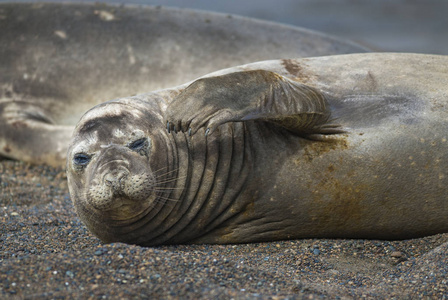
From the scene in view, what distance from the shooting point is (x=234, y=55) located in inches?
278

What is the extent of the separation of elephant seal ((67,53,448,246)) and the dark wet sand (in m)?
0.13

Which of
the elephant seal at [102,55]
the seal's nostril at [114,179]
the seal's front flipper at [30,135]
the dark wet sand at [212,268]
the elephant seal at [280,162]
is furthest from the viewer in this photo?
the elephant seal at [102,55]

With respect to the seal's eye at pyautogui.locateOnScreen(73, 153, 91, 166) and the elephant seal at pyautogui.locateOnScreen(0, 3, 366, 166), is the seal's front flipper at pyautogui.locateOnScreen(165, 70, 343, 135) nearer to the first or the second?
the seal's eye at pyautogui.locateOnScreen(73, 153, 91, 166)

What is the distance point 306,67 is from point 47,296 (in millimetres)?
2266

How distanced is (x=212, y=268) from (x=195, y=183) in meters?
0.90

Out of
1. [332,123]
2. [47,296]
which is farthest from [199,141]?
[47,296]

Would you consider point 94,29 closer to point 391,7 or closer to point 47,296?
point 47,296

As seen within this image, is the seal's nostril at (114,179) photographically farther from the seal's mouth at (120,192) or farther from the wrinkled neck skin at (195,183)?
the wrinkled neck skin at (195,183)

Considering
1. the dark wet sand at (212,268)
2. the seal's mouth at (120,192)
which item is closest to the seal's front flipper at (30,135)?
the dark wet sand at (212,268)

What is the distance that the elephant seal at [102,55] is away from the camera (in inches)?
275

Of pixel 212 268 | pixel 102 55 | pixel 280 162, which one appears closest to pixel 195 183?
pixel 280 162

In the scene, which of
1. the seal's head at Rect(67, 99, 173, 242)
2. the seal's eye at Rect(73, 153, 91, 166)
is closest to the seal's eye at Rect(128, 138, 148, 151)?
the seal's head at Rect(67, 99, 173, 242)

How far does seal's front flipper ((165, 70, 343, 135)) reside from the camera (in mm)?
3814

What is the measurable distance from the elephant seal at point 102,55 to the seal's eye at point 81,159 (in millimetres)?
2834
